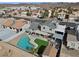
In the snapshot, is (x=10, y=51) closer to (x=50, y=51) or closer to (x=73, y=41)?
(x=50, y=51)

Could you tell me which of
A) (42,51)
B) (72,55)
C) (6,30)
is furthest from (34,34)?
(72,55)

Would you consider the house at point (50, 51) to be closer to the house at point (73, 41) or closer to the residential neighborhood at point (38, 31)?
the residential neighborhood at point (38, 31)

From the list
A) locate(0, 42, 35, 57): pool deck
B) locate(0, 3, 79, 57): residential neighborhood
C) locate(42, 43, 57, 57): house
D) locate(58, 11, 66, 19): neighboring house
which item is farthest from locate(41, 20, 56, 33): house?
locate(0, 42, 35, 57): pool deck

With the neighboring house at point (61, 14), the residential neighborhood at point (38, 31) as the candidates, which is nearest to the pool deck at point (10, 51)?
the residential neighborhood at point (38, 31)

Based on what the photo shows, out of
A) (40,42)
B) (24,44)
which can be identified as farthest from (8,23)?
(40,42)

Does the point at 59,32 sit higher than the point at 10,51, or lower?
higher

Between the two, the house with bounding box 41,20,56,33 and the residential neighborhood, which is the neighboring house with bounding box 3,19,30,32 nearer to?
the residential neighborhood

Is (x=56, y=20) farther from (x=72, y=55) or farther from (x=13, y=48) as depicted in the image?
(x=13, y=48)

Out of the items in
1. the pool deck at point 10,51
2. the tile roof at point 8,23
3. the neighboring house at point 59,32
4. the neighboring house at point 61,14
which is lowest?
the pool deck at point 10,51
